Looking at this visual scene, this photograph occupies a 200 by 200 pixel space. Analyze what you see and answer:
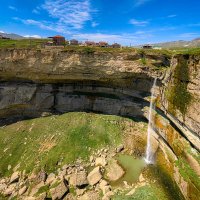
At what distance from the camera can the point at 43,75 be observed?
35.1 m

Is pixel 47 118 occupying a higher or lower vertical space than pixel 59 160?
higher

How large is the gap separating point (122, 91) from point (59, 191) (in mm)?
18399

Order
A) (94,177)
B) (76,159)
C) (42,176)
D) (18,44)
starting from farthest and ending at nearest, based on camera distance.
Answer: (18,44) → (76,159) → (42,176) → (94,177)

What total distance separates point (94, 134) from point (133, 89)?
9508 millimetres

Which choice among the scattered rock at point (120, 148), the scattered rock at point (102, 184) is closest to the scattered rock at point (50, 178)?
the scattered rock at point (102, 184)

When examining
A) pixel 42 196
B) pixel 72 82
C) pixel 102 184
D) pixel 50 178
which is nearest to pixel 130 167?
pixel 102 184

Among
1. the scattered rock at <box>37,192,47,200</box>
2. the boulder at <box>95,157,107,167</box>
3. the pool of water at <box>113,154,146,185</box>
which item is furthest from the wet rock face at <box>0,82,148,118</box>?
the scattered rock at <box>37,192,47,200</box>

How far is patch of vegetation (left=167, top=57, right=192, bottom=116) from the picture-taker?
964 inches

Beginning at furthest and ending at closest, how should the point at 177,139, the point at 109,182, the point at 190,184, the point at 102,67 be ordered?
the point at 102,67
the point at 177,139
the point at 109,182
the point at 190,184

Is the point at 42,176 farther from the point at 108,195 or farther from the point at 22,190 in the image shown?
the point at 108,195

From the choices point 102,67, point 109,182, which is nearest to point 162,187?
point 109,182

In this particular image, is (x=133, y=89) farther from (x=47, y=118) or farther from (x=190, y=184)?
(x=190, y=184)

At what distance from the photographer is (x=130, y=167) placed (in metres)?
26.2

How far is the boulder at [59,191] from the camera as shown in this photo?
73.1 feet
